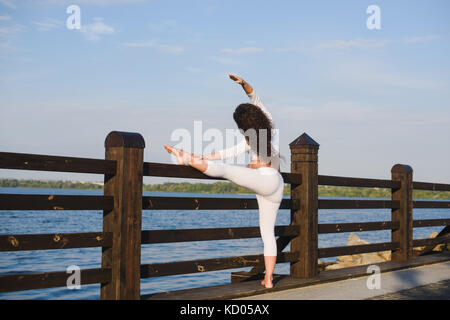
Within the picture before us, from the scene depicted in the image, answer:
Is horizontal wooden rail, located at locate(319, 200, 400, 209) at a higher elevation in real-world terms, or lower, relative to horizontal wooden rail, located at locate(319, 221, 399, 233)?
higher

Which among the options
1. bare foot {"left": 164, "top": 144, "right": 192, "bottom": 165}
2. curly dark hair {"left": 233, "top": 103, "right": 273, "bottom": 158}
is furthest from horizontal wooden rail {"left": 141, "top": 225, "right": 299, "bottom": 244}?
curly dark hair {"left": 233, "top": 103, "right": 273, "bottom": 158}

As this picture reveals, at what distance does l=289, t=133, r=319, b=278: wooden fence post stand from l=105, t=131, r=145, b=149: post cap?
2402 millimetres

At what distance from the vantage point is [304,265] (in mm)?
6168

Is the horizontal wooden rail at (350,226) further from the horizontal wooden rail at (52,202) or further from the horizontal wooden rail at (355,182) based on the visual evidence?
the horizontal wooden rail at (52,202)

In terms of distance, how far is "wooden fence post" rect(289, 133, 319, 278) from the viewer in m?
6.20

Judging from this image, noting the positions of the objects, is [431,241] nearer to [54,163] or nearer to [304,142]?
[304,142]

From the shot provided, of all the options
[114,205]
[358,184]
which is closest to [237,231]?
[114,205]

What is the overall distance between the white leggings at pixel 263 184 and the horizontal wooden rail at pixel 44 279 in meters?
1.24

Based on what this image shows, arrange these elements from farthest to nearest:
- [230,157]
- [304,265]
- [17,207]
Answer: [304,265], [230,157], [17,207]

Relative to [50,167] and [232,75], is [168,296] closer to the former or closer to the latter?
[50,167]

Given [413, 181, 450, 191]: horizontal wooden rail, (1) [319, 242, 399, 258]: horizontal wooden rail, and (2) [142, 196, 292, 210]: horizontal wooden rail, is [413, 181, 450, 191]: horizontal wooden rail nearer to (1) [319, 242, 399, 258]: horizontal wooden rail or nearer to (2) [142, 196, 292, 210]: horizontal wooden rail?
(1) [319, 242, 399, 258]: horizontal wooden rail

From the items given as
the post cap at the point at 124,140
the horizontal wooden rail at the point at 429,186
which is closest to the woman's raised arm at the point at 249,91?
the post cap at the point at 124,140

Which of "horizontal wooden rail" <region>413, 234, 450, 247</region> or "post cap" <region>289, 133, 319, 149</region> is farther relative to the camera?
"horizontal wooden rail" <region>413, 234, 450, 247</region>

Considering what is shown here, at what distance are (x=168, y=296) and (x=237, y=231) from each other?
1.10 meters
